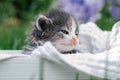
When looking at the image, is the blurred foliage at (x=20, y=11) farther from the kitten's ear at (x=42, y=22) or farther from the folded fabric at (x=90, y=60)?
the folded fabric at (x=90, y=60)

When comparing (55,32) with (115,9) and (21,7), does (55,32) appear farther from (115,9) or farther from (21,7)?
(21,7)

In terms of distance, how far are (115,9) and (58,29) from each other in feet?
9.28

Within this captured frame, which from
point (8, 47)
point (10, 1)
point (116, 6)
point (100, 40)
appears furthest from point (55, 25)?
point (10, 1)

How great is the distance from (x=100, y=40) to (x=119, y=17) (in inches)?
95.7

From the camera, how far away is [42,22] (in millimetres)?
2926

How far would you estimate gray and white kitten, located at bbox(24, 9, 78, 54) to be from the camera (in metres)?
2.86

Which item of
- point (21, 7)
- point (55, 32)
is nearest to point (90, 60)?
point (55, 32)

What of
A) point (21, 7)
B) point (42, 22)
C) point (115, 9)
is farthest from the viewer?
point (21, 7)

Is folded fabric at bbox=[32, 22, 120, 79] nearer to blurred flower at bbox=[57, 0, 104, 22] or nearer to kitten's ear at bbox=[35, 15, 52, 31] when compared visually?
kitten's ear at bbox=[35, 15, 52, 31]

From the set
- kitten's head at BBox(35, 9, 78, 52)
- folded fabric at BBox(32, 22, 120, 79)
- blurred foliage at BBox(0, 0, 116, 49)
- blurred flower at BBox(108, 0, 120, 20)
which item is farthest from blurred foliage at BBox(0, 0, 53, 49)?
folded fabric at BBox(32, 22, 120, 79)

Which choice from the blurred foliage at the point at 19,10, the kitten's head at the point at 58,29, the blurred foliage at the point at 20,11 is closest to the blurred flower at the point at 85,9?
the blurred foliage at the point at 20,11

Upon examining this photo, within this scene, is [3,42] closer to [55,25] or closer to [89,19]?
[89,19]

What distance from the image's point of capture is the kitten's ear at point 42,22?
2913 mm

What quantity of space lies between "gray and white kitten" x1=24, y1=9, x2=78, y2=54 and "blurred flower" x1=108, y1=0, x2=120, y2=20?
2545mm
